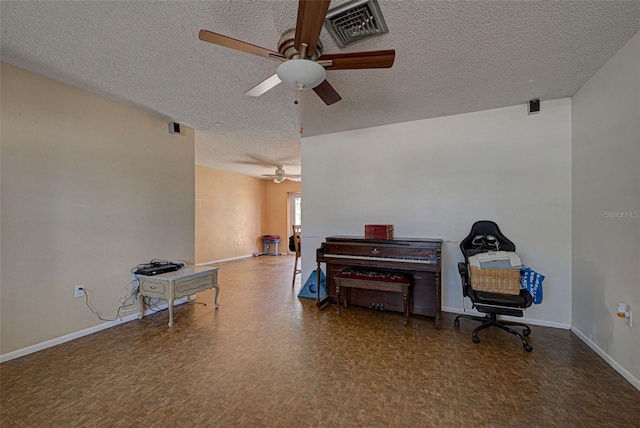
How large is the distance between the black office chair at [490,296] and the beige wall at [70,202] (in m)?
3.65

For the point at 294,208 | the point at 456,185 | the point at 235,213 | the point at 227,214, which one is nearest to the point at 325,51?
the point at 456,185

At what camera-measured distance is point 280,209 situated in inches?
353

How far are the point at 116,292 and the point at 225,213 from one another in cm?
442

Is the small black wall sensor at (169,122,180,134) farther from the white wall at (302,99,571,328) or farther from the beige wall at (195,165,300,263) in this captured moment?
the beige wall at (195,165,300,263)

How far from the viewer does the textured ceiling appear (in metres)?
1.73

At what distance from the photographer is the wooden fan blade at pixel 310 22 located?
132cm

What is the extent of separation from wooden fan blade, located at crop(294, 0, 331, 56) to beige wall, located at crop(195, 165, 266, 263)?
18.9 ft

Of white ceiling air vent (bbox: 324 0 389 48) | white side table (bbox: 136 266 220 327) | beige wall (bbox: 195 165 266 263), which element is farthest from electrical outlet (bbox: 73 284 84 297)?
beige wall (bbox: 195 165 266 263)

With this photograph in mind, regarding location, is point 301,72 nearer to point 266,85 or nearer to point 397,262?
point 266,85

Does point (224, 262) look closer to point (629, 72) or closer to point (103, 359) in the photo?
point (103, 359)

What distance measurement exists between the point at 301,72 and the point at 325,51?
0.61 m

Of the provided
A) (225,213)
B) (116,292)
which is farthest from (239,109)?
→ (225,213)

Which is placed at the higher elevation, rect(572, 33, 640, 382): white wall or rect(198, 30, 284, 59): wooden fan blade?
rect(198, 30, 284, 59): wooden fan blade

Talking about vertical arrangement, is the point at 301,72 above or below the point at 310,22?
below
